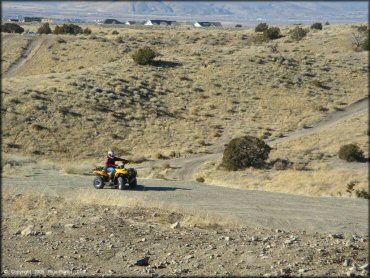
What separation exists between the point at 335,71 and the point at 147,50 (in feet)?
77.0

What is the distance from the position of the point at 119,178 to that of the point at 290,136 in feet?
94.3

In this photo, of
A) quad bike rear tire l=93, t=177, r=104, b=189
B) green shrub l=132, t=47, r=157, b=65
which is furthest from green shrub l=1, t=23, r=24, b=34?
quad bike rear tire l=93, t=177, r=104, b=189

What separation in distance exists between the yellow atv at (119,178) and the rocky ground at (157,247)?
625cm

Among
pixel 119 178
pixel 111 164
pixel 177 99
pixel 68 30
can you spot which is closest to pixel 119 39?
pixel 68 30

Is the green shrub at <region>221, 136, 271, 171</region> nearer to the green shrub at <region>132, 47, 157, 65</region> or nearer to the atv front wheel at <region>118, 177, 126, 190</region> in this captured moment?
the atv front wheel at <region>118, 177, 126, 190</region>

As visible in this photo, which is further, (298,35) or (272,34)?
(272,34)

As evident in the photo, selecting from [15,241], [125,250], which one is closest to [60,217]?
[15,241]

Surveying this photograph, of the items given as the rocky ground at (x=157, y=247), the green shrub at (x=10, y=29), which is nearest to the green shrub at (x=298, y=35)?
the green shrub at (x=10, y=29)

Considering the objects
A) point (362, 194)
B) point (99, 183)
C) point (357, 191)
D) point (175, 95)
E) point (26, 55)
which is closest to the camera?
point (99, 183)

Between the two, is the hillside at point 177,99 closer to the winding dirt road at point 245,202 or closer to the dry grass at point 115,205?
the winding dirt road at point 245,202

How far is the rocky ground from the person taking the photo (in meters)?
11.6

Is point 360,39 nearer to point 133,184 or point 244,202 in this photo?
point 133,184

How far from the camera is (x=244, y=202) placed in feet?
70.9

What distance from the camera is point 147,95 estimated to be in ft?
190
